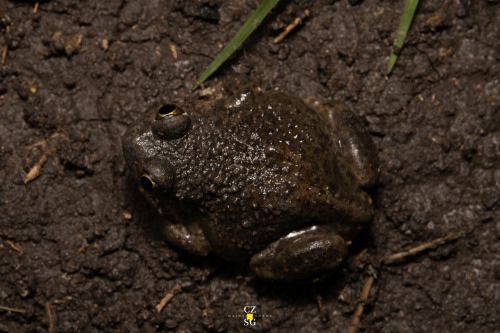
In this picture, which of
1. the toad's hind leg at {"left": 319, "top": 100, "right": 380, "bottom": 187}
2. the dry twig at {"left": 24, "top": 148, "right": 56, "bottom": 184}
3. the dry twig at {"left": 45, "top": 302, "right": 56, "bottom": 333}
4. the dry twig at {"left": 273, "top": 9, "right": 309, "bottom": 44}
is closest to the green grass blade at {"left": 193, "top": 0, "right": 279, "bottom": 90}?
the dry twig at {"left": 273, "top": 9, "right": 309, "bottom": 44}

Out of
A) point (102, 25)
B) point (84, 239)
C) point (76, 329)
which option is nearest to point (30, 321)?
point (76, 329)

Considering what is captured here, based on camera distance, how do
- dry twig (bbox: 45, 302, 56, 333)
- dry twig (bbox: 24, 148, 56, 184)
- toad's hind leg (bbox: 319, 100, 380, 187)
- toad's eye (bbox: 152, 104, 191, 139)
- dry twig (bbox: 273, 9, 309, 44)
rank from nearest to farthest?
toad's eye (bbox: 152, 104, 191, 139), toad's hind leg (bbox: 319, 100, 380, 187), dry twig (bbox: 45, 302, 56, 333), dry twig (bbox: 24, 148, 56, 184), dry twig (bbox: 273, 9, 309, 44)

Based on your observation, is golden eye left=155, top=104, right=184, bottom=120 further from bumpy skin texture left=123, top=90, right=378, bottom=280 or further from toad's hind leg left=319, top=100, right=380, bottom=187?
toad's hind leg left=319, top=100, right=380, bottom=187

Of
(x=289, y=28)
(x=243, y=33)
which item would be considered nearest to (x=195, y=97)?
(x=243, y=33)

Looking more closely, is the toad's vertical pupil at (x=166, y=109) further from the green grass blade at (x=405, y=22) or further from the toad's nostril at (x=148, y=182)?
the green grass blade at (x=405, y=22)

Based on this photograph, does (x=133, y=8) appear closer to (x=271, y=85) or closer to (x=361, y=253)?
(x=271, y=85)
